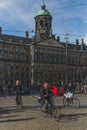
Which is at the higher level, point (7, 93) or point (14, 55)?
point (14, 55)

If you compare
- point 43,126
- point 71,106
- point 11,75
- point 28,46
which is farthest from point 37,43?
point 43,126

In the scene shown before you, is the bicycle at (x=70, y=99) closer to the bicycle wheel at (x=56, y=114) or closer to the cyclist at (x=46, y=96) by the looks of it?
the cyclist at (x=46, y=96)

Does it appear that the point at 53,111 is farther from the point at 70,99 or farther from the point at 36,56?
the point at 36,56

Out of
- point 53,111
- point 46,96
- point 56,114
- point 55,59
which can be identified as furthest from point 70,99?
point 55,59

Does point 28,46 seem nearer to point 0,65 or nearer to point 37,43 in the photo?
point 37,43

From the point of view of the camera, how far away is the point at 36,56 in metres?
92.1

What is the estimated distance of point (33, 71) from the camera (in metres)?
90.1

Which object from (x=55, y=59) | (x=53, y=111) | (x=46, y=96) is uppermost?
(x=55, y=59)

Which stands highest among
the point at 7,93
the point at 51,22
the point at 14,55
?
the point at 51,22

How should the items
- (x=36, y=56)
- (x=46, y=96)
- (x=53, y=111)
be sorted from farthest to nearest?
(x=36, y=56), (x=46, y=96), (x=53, y=111)

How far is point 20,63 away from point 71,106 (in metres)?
68.6

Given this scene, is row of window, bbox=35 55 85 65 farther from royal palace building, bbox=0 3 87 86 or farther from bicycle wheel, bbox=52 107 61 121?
bicycle wheel, bbox=52 107 61 121

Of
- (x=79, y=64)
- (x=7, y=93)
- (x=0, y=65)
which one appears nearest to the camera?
(x=7, y=93)

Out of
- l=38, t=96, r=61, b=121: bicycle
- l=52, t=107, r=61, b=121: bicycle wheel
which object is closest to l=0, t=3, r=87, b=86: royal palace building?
l=38, t=96, r=61, b=121: bicycle
